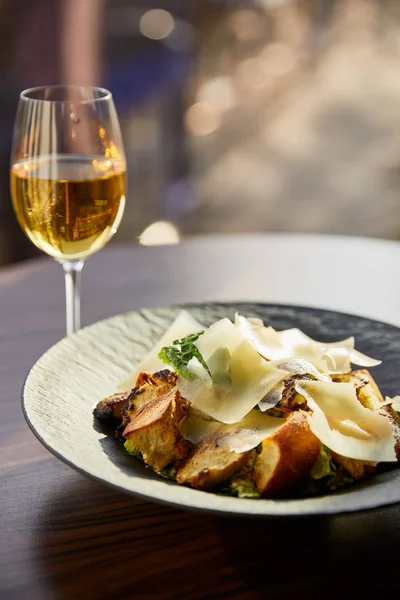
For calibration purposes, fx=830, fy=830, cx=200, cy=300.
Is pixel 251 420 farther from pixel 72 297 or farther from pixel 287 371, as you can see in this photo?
pixel 72 297

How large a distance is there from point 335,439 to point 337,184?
5125 millimetres

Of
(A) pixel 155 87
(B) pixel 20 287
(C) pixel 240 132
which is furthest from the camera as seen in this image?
(C) pixel 240 132

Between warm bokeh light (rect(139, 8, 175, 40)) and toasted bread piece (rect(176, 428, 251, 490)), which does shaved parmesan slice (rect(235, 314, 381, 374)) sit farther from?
warm bokeh light (rect(139, 8, 175, 40))

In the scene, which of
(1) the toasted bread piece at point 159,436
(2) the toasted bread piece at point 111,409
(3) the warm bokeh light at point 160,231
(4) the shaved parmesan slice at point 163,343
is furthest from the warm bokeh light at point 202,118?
(1) the toasted bread piece at point 159,436

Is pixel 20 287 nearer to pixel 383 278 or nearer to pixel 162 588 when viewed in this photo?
pixel 383 278

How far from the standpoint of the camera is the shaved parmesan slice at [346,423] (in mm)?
974

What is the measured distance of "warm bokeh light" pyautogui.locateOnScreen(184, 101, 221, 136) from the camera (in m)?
6.11

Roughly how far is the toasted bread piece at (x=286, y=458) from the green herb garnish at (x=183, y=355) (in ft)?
0.57

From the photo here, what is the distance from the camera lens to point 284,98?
24.7 ft

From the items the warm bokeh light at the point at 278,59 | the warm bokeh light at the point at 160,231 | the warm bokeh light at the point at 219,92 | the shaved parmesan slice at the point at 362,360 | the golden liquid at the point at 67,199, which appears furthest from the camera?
the warm bokeh light at the point at 278,59

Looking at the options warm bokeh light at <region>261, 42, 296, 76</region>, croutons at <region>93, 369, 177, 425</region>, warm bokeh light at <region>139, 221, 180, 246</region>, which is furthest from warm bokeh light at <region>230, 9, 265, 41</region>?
croutons at <region>93, 369, 177, 425</region>

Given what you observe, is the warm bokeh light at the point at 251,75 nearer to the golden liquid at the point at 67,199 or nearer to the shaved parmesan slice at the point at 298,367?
the golden liquid at the point at 67,199

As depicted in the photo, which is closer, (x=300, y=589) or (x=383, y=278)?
(x=300, y=589)

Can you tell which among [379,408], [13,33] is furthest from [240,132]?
[379,408]
